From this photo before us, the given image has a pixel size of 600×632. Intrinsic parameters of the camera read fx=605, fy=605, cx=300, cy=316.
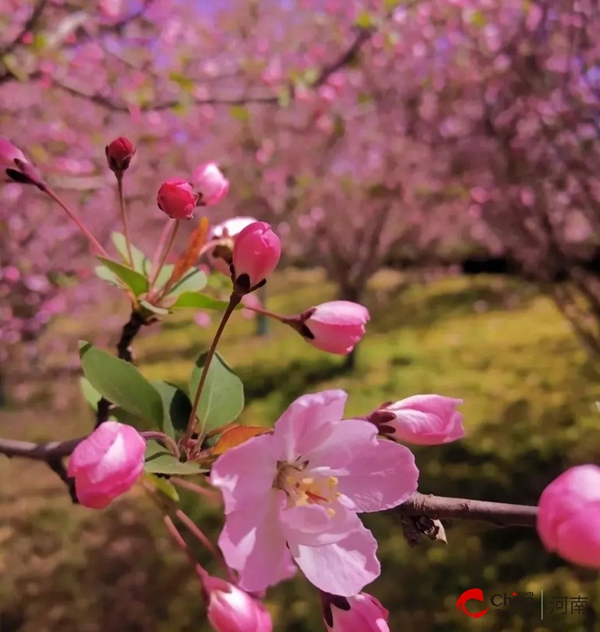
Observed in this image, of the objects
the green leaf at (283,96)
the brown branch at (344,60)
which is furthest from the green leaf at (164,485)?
the brown branch at (344,60)

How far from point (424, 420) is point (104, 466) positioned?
289 millimetres

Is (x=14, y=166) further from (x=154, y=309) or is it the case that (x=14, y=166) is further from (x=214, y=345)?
(x=214, y=345)

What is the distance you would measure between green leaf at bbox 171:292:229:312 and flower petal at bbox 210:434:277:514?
0.26 metres

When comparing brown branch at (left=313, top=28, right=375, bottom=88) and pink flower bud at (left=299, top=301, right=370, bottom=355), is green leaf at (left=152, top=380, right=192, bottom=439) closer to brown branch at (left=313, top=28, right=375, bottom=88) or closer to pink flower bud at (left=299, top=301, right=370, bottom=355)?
pink flower bud at (left=299, top=301, right=370, bottom=355)

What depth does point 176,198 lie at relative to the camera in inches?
24.4

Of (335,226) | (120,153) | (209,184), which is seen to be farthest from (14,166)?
(335,226)

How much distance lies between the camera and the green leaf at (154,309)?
30.3 inches

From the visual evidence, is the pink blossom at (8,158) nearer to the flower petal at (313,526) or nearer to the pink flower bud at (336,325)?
the pink flower bud at (336,325)

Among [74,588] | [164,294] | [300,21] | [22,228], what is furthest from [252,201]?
[164,294]


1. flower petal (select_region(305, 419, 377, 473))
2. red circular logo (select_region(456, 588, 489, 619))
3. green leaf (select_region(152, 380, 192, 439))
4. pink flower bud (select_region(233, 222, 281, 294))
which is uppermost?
pink flower bud (select_region(233, 222, 281, 294))

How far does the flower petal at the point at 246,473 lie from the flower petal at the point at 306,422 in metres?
0.01

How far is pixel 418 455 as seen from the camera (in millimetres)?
4016

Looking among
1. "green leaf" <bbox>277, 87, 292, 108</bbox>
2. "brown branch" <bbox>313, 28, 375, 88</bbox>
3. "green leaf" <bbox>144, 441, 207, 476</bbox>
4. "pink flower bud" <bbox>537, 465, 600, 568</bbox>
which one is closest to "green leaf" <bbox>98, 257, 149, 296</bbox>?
"green leaf" <bbox>144, 441, 207, 476</bbox>

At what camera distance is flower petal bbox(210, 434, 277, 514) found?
499 millimetres
